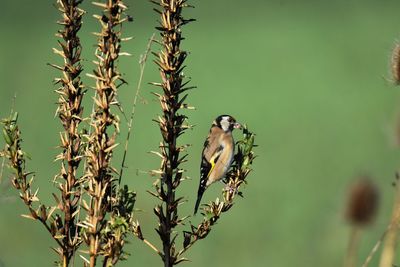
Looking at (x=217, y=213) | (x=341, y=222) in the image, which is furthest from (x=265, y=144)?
(x=217, y=213)

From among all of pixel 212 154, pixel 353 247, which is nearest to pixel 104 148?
pixel 353 247

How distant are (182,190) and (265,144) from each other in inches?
57.5

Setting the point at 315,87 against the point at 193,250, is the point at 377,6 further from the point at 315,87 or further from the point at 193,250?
the point at 193,250

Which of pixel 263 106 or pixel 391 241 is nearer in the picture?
pixel 391 241

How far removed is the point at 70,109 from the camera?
161 cm

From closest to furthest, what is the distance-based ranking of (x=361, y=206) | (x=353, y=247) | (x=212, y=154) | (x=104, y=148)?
(x=104, y=148), (x=353, y=247), (x=361, y=206), (x=212, y=154)

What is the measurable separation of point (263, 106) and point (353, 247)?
7.29 m

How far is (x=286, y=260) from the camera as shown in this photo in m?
6.22

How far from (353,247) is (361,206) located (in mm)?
270

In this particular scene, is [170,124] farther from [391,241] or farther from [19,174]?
[391,241]

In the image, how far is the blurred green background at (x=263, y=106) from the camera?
6422mm

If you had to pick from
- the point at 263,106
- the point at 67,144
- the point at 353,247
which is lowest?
the point at 353,247

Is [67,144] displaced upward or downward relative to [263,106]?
downward

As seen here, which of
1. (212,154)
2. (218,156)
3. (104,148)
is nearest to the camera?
(104,148)
